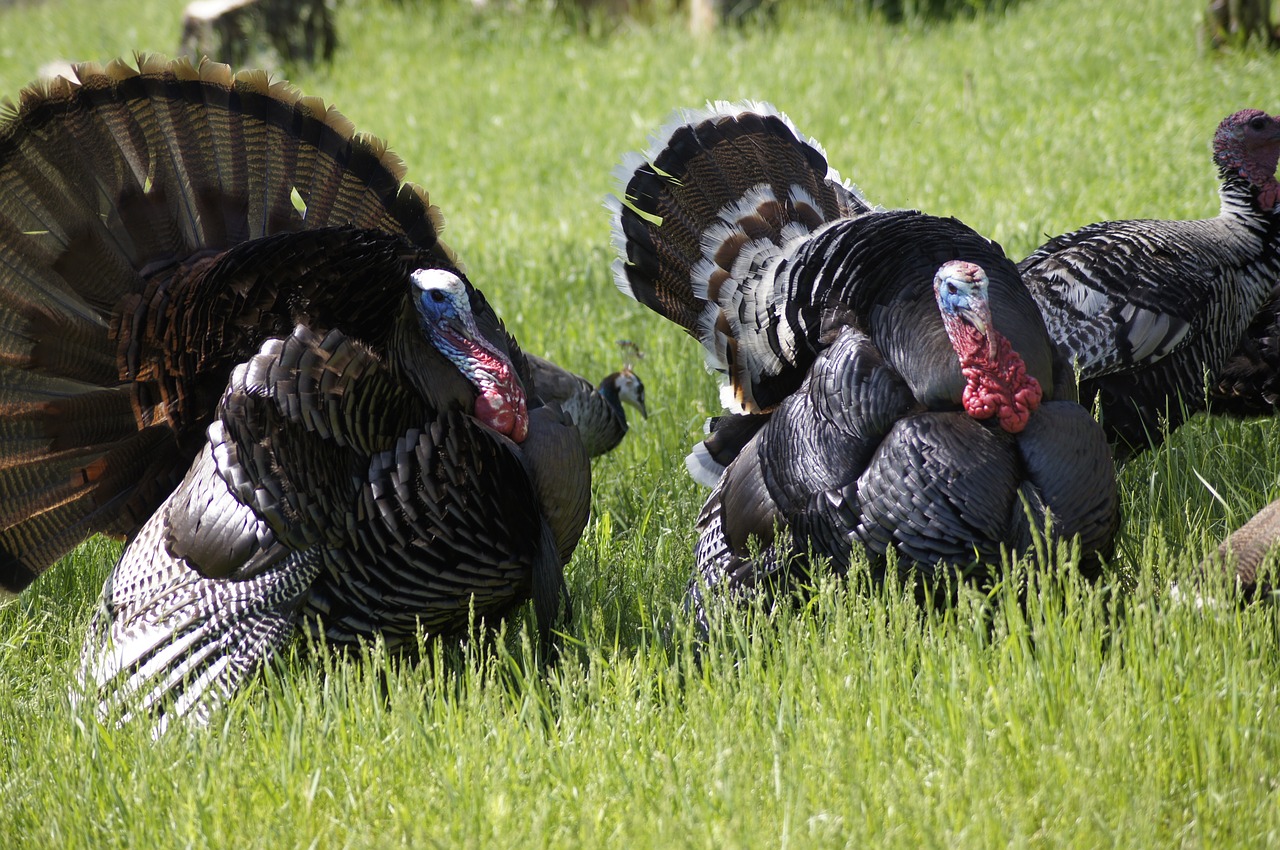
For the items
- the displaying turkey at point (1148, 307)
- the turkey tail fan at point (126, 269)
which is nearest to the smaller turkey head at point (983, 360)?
the displaying turkey at point (1148, 307)

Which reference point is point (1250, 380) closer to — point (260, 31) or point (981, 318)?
point (981, 318)

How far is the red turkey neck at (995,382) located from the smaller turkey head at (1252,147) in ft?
8.01

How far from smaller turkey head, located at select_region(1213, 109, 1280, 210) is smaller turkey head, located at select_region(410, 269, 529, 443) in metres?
3.22

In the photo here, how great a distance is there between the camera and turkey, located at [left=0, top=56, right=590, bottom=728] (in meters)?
3.29

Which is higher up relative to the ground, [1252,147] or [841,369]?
[1252,147]

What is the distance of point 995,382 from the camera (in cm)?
314

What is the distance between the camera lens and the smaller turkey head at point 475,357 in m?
3.44

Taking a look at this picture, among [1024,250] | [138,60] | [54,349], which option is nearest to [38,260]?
[54,349]

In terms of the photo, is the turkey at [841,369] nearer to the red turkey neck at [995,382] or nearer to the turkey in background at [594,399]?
the red turkey neck at [995,382]

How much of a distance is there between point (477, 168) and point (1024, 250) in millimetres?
4843

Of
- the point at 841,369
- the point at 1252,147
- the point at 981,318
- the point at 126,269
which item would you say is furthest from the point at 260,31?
the point at 981,318

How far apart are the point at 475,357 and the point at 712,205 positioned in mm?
1165

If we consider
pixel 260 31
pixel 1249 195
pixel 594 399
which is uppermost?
pixel 260 31

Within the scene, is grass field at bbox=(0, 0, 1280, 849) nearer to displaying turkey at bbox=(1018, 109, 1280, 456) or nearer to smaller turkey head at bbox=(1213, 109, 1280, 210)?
displaying turkey at bbox=(1018, 109, 1280, 456)
